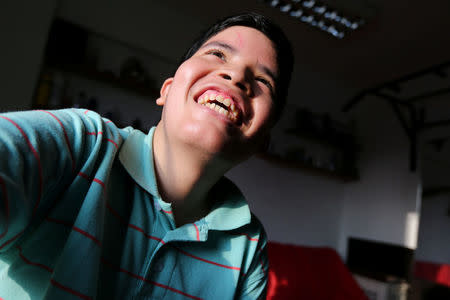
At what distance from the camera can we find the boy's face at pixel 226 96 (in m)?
0.66

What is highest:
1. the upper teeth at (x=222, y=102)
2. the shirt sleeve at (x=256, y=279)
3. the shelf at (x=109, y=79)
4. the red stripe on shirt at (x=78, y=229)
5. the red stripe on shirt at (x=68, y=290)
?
the shelf at (x=109, y=79)

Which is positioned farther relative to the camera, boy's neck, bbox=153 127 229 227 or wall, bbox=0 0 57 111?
wall, bbox=0 0 57 111

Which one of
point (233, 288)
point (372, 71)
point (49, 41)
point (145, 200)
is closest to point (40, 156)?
point (145, 200)

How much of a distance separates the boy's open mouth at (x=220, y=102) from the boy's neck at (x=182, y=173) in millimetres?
120

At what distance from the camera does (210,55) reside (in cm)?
83

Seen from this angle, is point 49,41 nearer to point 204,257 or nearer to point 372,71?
point 204,257

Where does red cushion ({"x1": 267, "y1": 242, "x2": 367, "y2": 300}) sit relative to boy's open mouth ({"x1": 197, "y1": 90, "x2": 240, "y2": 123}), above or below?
below

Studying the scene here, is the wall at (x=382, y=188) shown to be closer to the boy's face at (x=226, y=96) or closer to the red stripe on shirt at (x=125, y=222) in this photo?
the boy's face at (x=226, y=96)

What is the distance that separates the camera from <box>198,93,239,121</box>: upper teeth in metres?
0.70

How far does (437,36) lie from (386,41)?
45 centimetres

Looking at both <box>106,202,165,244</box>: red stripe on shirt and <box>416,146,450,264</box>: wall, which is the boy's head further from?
<box>416,146,450,264</box>: wall

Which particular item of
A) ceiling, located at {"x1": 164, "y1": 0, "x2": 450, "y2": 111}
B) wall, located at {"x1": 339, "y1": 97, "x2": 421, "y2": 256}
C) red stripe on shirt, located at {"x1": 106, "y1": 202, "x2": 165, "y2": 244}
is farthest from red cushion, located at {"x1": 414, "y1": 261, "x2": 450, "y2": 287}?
red stripe on shirt, located at {"x1": 106, "y1": 202, "x2": 165, "y2": 244}

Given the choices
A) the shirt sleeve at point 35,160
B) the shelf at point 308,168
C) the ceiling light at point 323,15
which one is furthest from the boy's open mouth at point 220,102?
the shelf at point 308,168

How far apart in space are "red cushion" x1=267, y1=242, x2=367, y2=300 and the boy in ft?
6.91
